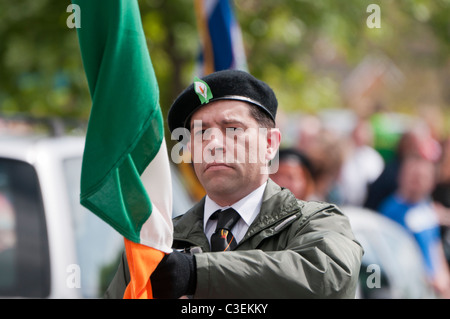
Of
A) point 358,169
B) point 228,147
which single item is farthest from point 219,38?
point 358,169

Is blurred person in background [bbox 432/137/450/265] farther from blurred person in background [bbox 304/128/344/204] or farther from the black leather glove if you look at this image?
the black leather glove

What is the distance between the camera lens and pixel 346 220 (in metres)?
2.21

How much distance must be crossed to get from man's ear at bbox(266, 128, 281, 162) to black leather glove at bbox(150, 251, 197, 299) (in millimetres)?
388

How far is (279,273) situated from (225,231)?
10.9 inches

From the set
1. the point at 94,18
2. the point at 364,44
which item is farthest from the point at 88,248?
the point at 364,44

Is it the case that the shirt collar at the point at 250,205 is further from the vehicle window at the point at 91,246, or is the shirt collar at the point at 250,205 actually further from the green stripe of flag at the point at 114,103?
the vehicle window at the point at 91,246

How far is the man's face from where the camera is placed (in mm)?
2029

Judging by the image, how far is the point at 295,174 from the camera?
17.1 feet

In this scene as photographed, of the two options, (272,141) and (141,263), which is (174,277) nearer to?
(141,263)

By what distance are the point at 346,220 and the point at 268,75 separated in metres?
6.58

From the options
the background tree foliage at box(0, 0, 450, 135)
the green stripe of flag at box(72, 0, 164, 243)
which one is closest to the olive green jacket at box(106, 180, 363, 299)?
the green stripe of flag at box(72, 0, 164, 243)

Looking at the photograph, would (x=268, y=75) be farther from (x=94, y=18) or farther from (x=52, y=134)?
(x=94, y=18)

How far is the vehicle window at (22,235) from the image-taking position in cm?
378

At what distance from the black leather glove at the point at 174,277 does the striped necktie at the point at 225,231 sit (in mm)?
220
